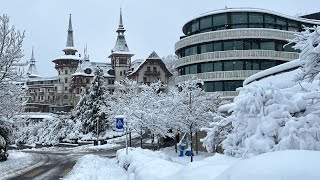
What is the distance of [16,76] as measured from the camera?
26.3 meters

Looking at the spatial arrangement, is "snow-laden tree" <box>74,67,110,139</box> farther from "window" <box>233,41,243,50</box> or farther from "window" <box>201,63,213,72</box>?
"window" <box>233,41,243,50</box>

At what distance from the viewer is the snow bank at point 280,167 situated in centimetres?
359

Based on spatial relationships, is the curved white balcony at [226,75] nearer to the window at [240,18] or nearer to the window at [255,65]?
the window at [255,65]

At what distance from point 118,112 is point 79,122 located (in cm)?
2282

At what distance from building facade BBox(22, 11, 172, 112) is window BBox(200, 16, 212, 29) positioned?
33729mm

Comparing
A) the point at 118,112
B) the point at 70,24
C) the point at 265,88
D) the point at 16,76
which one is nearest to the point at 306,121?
the point at 265,88

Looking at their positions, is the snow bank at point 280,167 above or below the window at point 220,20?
below

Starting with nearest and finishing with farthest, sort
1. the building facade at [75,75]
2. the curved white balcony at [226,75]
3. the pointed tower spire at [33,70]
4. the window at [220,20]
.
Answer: the curved white balcony at [226,75]
the window at [220,20]
the building facade at [75,75]
the pointed tower spire at [33,70]

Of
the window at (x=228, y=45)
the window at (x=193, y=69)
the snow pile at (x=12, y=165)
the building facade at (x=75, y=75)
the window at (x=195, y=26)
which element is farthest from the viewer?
the building facade at (x=75, y=75)

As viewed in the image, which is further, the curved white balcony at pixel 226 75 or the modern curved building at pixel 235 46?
the modern curved building at pixel 235 46

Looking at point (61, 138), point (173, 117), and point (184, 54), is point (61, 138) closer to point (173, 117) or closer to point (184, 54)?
point (184, 54)

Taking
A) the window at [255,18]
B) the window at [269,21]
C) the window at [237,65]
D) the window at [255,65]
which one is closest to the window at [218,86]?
the window at [237,65]

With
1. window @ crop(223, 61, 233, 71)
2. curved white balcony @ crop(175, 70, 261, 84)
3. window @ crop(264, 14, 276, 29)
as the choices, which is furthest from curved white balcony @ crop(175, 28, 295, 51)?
curved white balcony @ crop(175, 70, 261, 84)

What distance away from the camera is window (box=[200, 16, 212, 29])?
50656 millimetres
